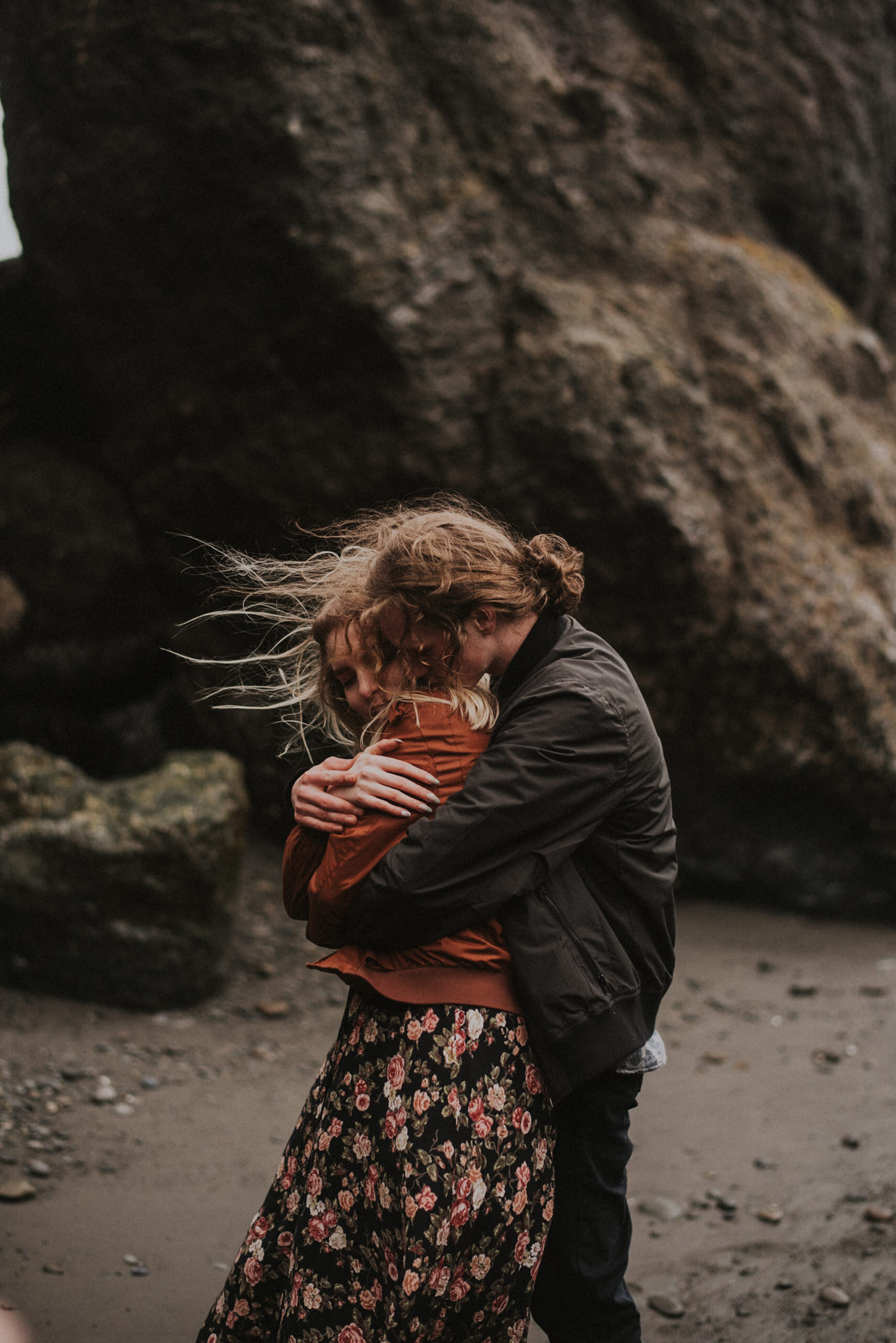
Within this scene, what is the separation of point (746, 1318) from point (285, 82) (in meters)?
5.06

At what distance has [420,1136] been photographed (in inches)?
69.1

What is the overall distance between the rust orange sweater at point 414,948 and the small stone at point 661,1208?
204 centimetres

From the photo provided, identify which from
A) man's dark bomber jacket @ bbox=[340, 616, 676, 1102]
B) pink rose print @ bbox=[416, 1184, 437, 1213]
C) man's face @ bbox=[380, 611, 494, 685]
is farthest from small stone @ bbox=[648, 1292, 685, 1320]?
man's face @ bbox=[380, 611, 494, 685]

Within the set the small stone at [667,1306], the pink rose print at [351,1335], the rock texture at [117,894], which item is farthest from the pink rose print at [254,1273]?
the rock texture at [117,894]

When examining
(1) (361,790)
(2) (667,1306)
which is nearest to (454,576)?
(1) (361,790)

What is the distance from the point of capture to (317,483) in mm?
5375

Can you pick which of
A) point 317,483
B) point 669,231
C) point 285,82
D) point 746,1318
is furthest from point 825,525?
point 746,1318

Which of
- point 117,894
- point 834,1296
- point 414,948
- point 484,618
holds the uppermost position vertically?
point 484,618

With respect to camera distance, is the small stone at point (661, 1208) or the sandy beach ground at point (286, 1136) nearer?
the sandy beach ground at point (286, 1136)

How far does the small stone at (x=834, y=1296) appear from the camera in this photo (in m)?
2.92

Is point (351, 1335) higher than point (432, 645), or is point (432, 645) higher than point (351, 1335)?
point (432, 645)

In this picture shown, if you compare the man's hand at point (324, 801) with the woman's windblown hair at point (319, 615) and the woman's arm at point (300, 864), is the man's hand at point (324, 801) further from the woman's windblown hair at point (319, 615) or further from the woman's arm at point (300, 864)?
the woman's windblown hair at point (319, 615)

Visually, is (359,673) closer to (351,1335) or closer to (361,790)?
(361,790)

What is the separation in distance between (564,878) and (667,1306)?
1755 millimetres
